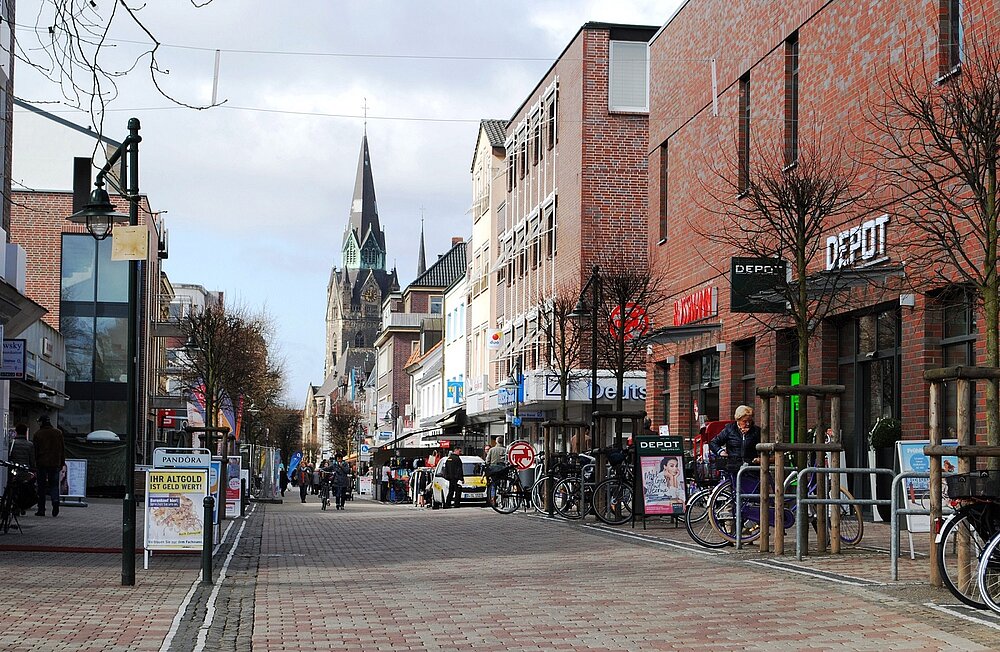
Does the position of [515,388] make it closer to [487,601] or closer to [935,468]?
[487,601]

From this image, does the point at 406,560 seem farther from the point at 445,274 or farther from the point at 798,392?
the point at 445,274

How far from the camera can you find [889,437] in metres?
19.5

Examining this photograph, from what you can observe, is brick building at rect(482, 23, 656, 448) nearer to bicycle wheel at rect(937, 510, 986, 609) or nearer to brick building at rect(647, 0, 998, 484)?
brick building at rect(647, 0, 998, 484)

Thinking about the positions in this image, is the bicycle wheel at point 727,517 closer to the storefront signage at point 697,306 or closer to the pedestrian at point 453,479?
the storefront signage at point 697,306

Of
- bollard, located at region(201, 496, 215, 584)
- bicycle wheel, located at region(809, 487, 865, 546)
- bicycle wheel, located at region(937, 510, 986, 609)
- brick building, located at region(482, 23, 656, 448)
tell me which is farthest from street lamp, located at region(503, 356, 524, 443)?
bicycle wheel, located at region(937, 510, 986, 609)

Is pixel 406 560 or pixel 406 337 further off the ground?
pixel 406 337

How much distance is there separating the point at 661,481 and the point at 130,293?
846cm

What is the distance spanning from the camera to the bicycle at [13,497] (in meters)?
19.9

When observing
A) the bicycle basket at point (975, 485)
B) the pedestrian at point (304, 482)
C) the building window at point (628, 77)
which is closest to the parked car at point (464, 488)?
the building window at point (628, 77)

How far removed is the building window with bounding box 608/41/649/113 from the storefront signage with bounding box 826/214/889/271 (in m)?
22.6

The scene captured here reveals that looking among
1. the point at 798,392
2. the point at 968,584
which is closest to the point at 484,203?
the point at 798,392

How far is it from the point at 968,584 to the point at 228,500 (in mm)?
20406

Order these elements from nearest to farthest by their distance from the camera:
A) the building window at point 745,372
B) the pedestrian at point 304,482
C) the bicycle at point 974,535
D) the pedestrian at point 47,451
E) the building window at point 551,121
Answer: the bicycle at point 974,535 < the pedestrian at point 47,451 < the building window at point 745,372 < the building window at point 551,121 < the pedestrian at point 304,482

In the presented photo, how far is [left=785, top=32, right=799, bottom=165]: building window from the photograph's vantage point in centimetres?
2423
